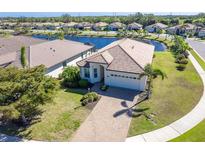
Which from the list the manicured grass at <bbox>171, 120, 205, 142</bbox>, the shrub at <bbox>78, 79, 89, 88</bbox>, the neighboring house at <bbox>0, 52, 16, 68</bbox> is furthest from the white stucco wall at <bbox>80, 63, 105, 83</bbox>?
the manicured grass at <bbox>171, 120, 205, 142</bbox>

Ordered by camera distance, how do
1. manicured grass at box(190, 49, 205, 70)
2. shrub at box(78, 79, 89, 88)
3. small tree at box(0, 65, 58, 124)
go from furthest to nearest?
manicured grass at box(190, 49, 205, 70)
shrub at box(78, 79, 89, 88)
small tree at box(0, 65, 58, 124)

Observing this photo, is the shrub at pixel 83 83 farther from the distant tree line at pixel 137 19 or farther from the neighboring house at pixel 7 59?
the distant tree line at pixel 137 19

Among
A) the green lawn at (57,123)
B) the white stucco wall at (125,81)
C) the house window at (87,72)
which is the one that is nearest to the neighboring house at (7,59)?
the house window at (87,72)

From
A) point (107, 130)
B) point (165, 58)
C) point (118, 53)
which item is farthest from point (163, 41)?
point (107, 130)

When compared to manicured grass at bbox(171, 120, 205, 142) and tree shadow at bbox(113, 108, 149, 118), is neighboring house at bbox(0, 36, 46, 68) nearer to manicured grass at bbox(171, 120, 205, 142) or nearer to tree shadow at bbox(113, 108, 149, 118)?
tree shadow at bbox(113, 108, 149, 118)
